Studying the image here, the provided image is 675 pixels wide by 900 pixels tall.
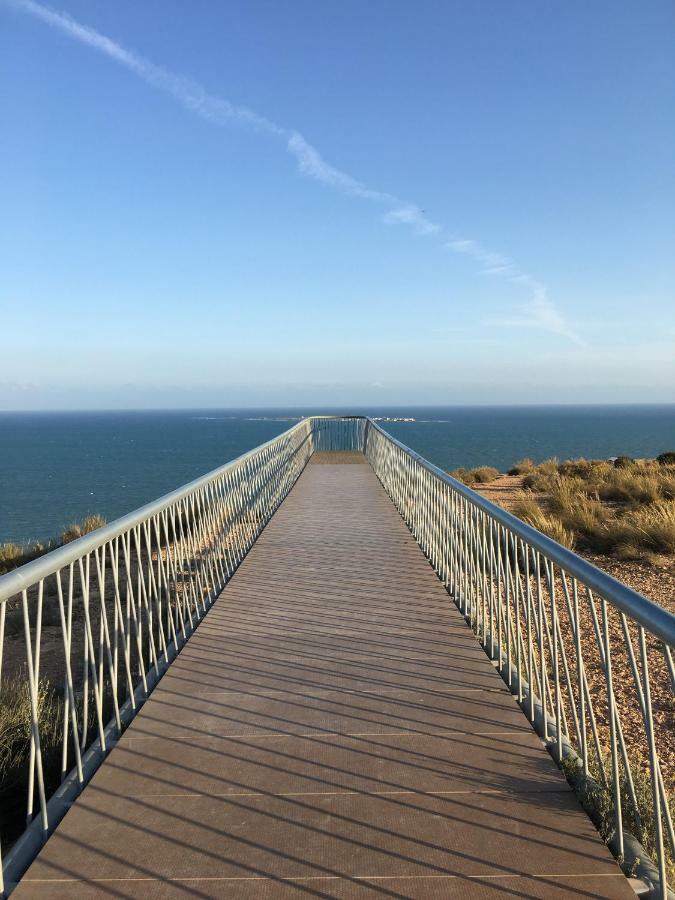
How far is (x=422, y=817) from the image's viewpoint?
8.28 ft

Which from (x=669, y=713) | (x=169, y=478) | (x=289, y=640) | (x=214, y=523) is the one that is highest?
(x=214, y=523)

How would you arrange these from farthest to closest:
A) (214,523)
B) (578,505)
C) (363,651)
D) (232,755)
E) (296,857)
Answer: (578,505) → (214,523) → (363,651) → (232,755) → (296,857)

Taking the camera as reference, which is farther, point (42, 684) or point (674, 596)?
point (674, 596)

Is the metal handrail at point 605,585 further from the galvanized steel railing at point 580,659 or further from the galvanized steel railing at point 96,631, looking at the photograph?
the galvanized steel railing at point 96,631

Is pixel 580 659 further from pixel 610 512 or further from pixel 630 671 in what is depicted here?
pixel 610 512

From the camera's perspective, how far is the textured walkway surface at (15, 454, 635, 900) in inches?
87.1

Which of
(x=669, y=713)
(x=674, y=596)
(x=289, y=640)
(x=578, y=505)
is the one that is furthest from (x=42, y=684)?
(x=578, y=505)

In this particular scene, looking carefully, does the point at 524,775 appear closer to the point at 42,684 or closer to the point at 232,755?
the point at 232,755

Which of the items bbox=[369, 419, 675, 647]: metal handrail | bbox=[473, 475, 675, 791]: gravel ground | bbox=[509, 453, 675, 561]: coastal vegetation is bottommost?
bbox=[473, 475, 675, 791]: gravel ground

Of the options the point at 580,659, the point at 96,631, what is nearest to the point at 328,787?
the point at 580,659

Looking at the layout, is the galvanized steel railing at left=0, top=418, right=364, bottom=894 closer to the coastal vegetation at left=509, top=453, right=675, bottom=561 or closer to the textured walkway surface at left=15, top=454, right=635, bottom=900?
the textured walkway surface at left=15, top=454, right=635, bottom=900

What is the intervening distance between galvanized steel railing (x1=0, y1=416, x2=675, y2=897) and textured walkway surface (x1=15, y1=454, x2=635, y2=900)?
5.8 inches

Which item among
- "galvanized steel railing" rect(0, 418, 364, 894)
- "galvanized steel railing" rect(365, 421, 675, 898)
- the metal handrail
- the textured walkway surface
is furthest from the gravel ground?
"galvanized steel railing" rect(0, 418, 364, 894)

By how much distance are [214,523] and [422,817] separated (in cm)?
424
